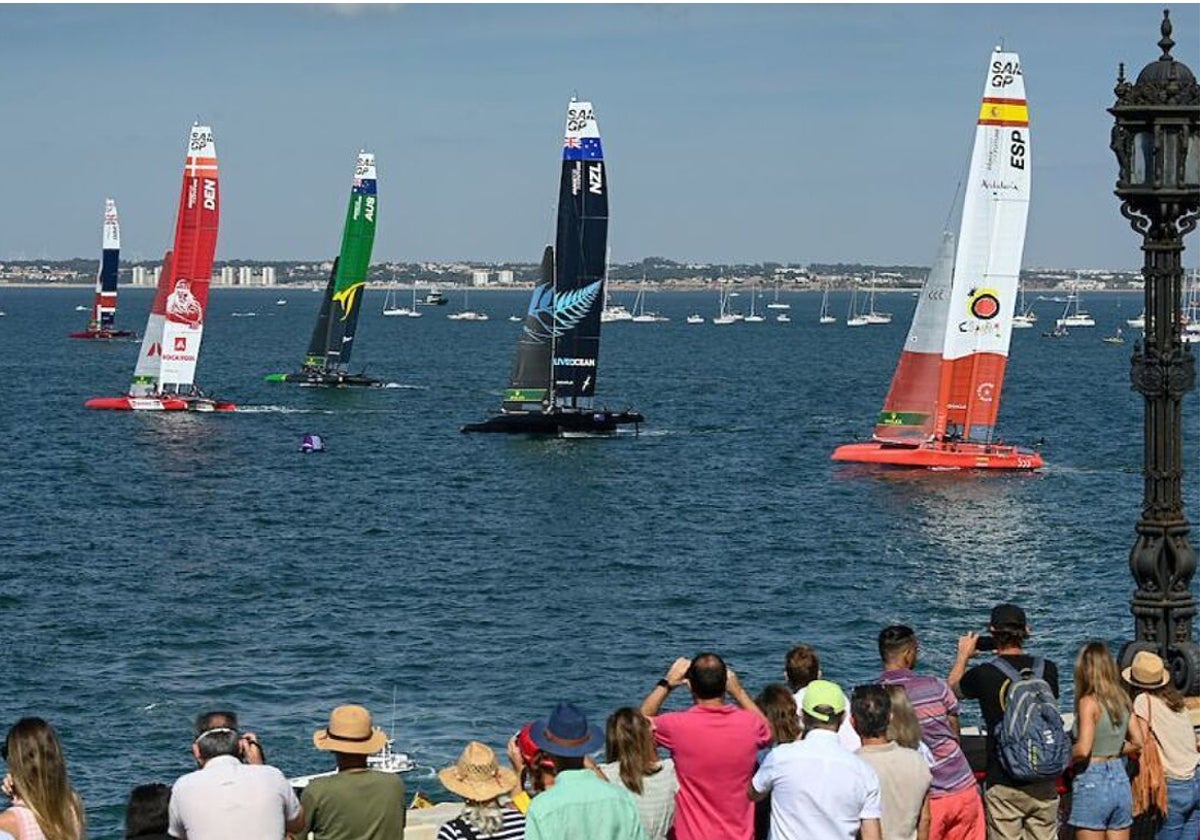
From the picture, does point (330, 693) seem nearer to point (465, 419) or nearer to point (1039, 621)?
point (1039, 621)

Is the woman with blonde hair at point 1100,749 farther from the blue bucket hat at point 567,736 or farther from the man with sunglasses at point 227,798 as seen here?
the man with sunglasses at point 227,798

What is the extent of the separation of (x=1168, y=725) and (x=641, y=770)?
323 centimetres

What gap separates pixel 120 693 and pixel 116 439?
50.7 meters

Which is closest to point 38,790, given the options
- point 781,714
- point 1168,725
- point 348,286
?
point 781,714

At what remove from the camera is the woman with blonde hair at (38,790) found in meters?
9.12

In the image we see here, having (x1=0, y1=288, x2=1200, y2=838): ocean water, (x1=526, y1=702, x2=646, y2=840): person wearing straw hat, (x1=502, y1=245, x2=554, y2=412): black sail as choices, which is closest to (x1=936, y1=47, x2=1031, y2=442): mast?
(x1=0, y1=288, x2=1200, y2=838): ocean water

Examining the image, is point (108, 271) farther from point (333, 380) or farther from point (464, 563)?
point (464, 563)

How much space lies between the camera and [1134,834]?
483 inches

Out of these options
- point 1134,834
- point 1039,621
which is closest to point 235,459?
point 1039,621

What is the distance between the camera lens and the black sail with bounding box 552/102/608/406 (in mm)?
81125

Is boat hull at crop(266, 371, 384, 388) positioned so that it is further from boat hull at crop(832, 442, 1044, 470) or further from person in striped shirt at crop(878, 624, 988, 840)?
person in striped shirt at crop(878, 624, 988, 840)

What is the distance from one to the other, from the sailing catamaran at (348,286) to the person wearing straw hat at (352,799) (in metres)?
100

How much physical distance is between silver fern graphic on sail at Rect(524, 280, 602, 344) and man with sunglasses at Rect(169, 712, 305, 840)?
2804 inches

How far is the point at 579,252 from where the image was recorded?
81.6 m
